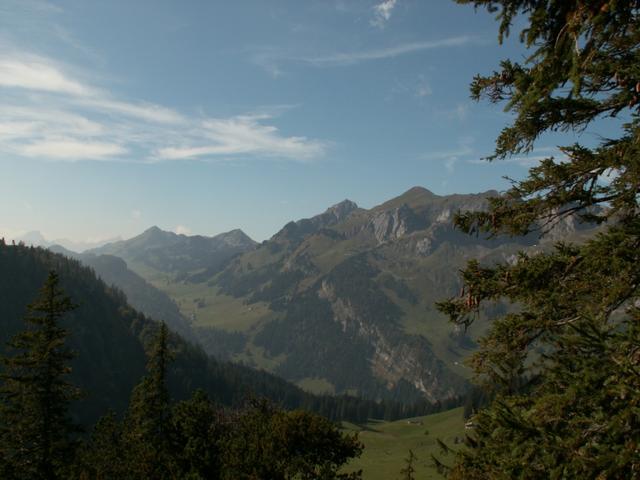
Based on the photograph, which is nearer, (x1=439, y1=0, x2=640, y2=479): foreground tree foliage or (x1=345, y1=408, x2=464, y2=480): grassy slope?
(x1=439, y1=0, x2=640, y2=479): foreground tree foliage

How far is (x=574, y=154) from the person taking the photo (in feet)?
33.1

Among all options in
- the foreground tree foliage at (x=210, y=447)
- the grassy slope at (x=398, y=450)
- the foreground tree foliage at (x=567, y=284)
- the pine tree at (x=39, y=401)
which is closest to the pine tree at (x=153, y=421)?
the foreground tree foliage at (x=210, y=447)

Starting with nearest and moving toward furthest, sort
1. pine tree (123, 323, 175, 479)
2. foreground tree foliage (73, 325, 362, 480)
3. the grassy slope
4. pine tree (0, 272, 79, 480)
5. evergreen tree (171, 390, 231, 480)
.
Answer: foreground tree foliage (73, 325, 362, 480) < pine tree (0, 272, 79, 480) < pine tree (123, 323, 175, 479) < evergreen tree (171, 390, 231, 480) < the grassy slope

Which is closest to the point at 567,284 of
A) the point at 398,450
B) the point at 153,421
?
the point at 153,421

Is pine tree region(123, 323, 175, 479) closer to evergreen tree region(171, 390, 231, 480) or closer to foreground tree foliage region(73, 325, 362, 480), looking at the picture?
foreground tree foliage region(73, 325, 362, 480)

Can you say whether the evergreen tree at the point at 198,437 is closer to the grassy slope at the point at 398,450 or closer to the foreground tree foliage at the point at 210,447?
the foreground tree foliage at the point at 210,447

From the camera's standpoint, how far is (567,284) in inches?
379

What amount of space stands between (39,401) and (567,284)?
29335mm

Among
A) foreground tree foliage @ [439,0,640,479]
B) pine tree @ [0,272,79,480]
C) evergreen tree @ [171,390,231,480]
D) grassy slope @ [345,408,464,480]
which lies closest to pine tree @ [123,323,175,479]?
evergreen tree @ [171,390,231,480]

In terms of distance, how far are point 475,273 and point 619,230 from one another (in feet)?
10.7

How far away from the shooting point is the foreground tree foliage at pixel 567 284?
639cm

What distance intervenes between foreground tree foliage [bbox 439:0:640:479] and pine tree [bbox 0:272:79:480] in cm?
2603

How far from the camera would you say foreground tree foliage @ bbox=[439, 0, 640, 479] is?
6.39 m

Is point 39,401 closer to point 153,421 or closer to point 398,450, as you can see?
point 153,421
